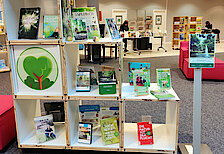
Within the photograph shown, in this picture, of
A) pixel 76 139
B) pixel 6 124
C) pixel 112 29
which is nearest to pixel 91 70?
pixel 112 29

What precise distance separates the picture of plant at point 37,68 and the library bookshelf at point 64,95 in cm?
3

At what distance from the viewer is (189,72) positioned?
5.47m

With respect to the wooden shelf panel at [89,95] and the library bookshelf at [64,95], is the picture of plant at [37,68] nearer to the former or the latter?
the library bookshelf at [64,95]

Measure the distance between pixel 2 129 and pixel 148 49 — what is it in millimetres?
9111

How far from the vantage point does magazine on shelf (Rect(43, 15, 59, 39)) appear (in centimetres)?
231

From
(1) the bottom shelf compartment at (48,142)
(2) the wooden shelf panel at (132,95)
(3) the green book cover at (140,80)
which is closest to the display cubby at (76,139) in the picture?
(1) the bottom shelf compartment at (48,142)

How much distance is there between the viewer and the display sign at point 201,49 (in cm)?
215

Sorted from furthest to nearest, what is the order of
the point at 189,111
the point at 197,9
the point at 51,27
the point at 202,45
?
the point at 197,9 → the point at 189,111 → the point at 51,27 → the point at 202,45

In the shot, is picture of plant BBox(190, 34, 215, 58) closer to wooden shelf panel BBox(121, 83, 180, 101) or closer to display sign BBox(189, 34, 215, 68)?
display sign BBox(189, 34, 215, 68)

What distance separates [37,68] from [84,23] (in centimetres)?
67

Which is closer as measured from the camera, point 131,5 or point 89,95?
point 89,95

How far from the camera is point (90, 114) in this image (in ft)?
9.07

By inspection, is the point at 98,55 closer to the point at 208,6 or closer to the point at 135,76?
the point at 135,76

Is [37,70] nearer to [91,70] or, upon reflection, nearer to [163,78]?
[91,70]
